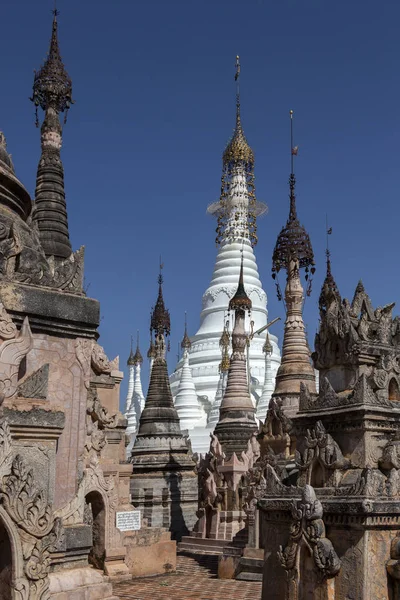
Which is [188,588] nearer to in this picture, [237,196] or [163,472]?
A: [163,472]

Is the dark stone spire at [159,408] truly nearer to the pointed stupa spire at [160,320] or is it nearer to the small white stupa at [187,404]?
the pointed stupa spire at [160,320]

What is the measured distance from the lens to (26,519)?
5.54m

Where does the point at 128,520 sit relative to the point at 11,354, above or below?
below

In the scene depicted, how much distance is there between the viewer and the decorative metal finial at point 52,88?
20.6 metres

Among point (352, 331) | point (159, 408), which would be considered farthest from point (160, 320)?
point (352, 331)

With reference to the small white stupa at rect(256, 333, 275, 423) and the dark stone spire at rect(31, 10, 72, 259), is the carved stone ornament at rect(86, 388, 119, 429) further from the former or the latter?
the small white stupa at rect(256, 333, 275, 423)

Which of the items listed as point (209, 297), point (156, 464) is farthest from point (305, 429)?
point (209, 297)

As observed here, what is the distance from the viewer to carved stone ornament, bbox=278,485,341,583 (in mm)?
7836

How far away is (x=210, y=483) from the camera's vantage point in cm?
2236

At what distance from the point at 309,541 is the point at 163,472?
19093mm

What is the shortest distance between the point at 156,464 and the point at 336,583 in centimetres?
1933

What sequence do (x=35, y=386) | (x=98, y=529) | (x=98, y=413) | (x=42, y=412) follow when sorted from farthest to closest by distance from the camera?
(x=98, y=529), (x=98, y=413), (x=35, y=386), (x=42, y=412)

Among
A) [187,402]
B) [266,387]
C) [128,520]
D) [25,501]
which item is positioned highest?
[266,387]

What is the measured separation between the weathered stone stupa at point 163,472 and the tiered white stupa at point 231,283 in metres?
16.3
